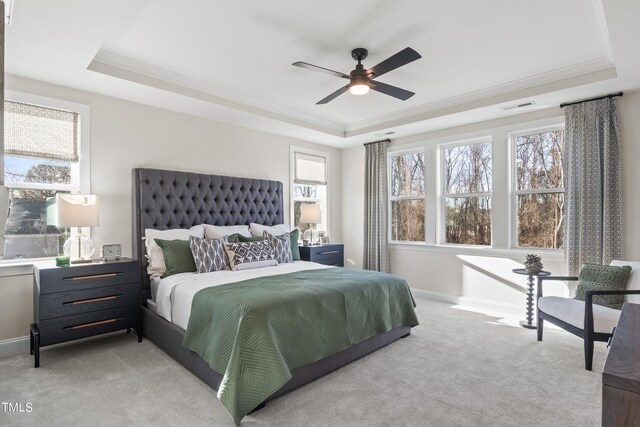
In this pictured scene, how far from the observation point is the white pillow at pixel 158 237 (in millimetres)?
3520

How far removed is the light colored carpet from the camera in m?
2.10

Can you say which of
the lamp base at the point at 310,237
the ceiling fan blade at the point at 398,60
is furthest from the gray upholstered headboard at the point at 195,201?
the ceiling fan blade at the point at 398,60

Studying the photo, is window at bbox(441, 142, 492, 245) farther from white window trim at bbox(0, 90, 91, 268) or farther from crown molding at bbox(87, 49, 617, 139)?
white window trim at bbox(0, 90, 91, 268)

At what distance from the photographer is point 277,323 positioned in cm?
231

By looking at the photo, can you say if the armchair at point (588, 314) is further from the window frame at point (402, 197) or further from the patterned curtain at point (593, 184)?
the window frame at point (402, 197)

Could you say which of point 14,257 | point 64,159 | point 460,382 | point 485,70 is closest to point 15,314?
point 14,257

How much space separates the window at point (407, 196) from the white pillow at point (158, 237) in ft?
10.5

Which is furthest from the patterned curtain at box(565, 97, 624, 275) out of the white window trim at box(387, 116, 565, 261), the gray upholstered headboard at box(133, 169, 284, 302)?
the gray upholstered headboard at box(133, 169, 284, 302)

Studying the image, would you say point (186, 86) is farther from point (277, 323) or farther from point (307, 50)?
point (277, 323)

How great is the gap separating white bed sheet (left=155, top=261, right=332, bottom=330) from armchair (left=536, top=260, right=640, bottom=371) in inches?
96.3

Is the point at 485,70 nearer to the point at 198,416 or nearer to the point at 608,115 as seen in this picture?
the point at 608,115

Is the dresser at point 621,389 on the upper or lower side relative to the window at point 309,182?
lower

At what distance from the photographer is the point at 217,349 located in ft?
7.40

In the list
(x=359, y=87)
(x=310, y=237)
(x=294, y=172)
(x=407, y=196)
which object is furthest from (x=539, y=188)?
(x=294, y=172)
